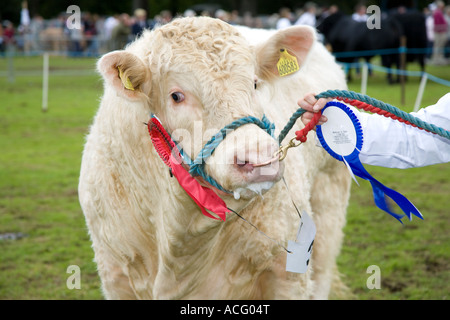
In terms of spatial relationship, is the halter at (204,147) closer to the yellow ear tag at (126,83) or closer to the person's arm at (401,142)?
the yellow ear tag at (126,83)

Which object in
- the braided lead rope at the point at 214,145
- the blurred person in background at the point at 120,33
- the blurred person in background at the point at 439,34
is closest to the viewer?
the braided lead rope at the point at 214,145

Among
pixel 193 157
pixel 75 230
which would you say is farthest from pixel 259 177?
pixel 75 230

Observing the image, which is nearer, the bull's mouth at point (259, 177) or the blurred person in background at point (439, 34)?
the bull's mouth at point (259, 177)

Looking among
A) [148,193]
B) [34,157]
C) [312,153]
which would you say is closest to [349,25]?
[34,157]

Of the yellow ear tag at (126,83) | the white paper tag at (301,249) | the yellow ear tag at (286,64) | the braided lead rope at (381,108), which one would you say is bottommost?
the white paper tag at (301,249)

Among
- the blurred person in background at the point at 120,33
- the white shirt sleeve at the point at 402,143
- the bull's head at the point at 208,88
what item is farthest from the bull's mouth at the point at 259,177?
the blurred person in background at the point at 120,33

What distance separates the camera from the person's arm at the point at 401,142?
253cm

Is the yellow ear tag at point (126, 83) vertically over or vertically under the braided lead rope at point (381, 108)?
over

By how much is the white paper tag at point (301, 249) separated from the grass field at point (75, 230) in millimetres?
1369

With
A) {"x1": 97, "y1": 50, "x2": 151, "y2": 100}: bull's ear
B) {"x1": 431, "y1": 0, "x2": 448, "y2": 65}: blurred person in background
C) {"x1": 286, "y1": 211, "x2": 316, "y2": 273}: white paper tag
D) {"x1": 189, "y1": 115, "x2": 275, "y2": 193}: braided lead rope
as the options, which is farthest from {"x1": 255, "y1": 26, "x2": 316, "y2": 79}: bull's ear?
{"x1": 431, "y1": 0, "x2": 448, "y2": 65}: blurred person in background

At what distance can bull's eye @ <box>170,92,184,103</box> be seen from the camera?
8.23ft

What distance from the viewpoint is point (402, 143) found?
2.55m

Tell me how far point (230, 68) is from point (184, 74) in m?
0.21

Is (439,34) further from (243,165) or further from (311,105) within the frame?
(243,165)
